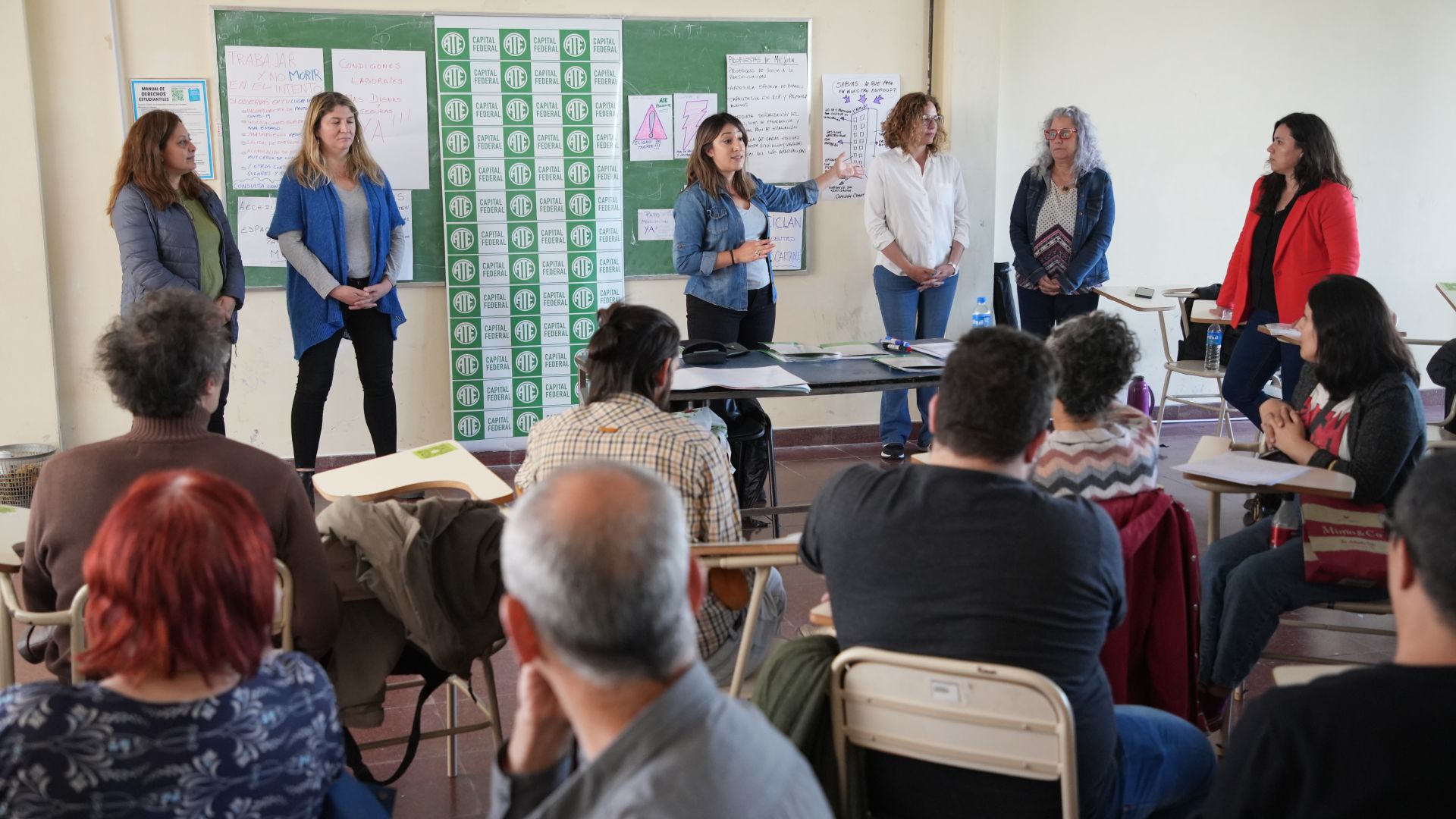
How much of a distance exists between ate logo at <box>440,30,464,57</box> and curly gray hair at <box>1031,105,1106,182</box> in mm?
2681

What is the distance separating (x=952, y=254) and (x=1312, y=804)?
15.5 feet

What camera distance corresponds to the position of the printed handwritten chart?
17.9ft

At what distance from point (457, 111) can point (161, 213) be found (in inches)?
57.2

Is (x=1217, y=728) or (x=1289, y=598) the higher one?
(x=1289, y=598)

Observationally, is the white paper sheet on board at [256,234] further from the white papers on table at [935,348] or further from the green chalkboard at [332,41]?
the white papers on table at [935,348]

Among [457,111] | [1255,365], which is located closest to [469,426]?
[457,111]

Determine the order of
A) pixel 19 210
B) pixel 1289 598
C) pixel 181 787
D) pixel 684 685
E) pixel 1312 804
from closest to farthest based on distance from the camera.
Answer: pixel 684 685
pixel 1312 804
pixel 181 787
pixel 1289 598
pixel 19 210

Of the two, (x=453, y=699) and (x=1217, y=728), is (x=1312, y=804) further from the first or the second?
(x=453, y=699)

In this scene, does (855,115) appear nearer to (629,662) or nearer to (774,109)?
(774,109)

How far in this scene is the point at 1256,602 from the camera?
2752 millimetres

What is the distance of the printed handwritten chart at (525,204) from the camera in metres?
5.46

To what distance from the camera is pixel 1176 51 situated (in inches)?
250

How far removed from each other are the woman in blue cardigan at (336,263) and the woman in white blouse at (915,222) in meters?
2.19

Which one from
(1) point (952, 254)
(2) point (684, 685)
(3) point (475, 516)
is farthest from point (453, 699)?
(1) point (952, 254)
